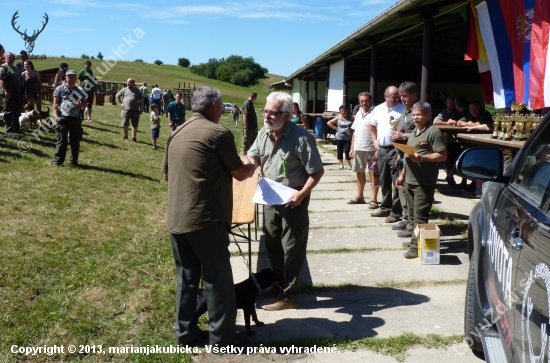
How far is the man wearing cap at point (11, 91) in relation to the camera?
11.6m

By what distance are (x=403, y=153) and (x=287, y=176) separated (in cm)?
316

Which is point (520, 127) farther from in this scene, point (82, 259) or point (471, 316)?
point (82, 259)

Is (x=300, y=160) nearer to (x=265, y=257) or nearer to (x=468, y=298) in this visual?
(x=468, y=298)

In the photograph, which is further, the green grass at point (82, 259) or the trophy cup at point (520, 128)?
the trophy cup at point (520, 128)

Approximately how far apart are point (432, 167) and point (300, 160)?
2122 mm

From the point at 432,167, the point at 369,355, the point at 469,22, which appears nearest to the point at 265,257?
the point at 432,167

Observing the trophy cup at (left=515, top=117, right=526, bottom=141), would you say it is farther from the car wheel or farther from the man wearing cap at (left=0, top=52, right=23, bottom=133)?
the man wearing cap at (left=0, top=52, right=23, bottom=133)

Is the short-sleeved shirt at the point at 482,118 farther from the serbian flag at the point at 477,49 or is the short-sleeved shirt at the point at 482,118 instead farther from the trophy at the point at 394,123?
the trophy at the point at 394,123

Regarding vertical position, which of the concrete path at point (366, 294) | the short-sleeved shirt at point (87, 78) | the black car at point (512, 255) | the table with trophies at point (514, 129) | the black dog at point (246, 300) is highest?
the short-sleeved shirt at point (87, 78)

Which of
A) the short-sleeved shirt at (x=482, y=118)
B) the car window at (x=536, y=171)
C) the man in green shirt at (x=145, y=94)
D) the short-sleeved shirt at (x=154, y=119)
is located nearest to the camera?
the car window at (x=536, y=171)

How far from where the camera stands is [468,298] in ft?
11.5

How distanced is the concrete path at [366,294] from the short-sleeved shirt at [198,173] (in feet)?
3.22

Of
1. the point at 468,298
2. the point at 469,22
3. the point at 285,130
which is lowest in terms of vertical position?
the point at 468,298

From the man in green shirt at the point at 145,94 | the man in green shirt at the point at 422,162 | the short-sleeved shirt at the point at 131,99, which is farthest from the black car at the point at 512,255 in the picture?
the man in green shirt at the point at 145,94
